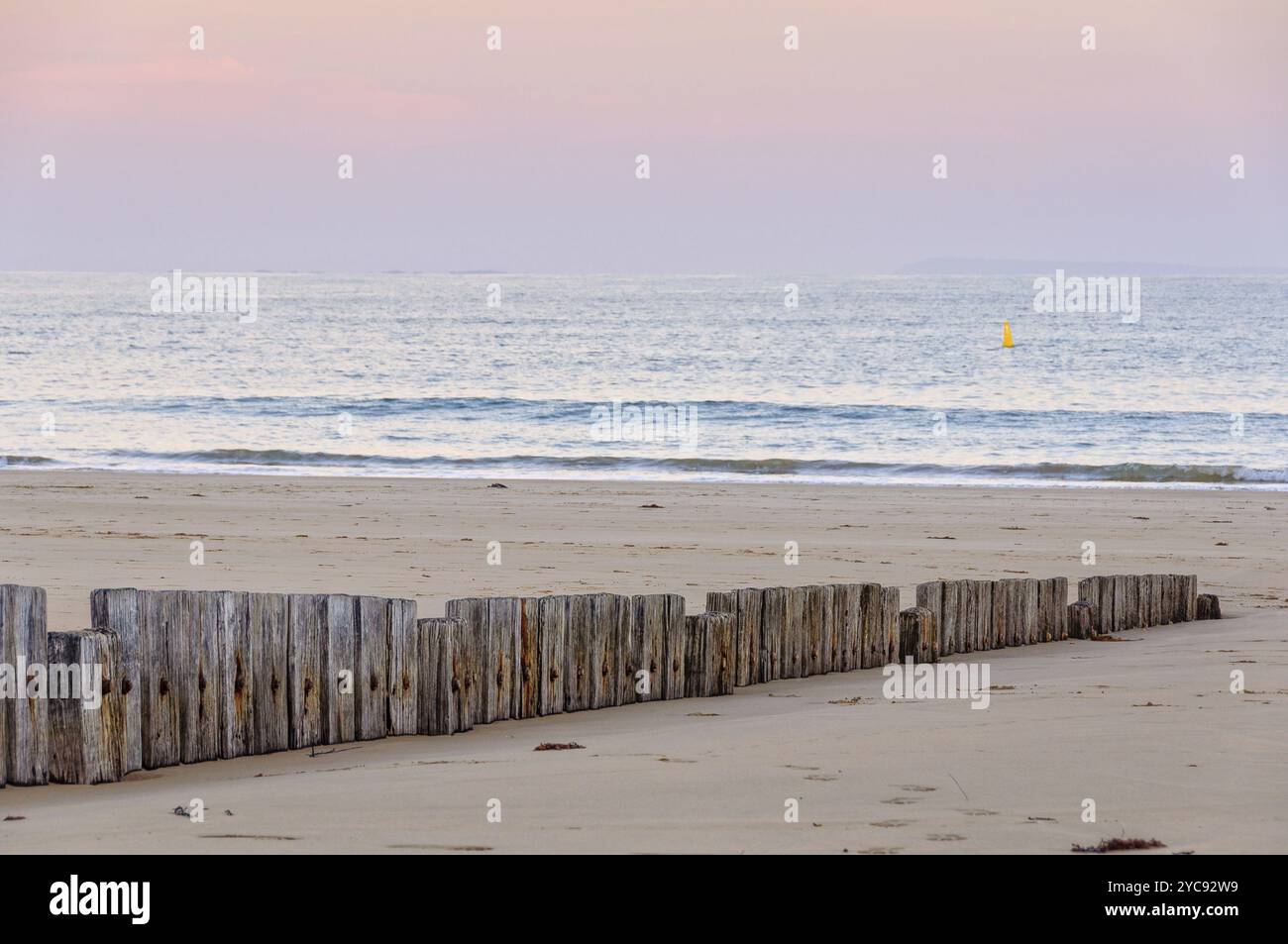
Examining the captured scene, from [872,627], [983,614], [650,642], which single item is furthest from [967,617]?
[650,642]

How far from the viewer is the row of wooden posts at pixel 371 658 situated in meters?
5.36

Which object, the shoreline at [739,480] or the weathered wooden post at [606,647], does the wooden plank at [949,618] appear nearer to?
the weathered wooden post at [606,647]

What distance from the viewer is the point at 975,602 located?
8.99 meters

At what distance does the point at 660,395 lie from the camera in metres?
48.9

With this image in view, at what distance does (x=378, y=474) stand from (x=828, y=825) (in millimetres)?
22644

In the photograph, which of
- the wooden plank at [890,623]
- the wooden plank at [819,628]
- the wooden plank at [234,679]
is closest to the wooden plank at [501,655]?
the wooden plank at [234,679]

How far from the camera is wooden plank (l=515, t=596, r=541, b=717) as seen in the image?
681 centimetres

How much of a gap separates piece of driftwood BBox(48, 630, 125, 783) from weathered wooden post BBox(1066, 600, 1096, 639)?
677 centimetres

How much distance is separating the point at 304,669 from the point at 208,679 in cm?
46

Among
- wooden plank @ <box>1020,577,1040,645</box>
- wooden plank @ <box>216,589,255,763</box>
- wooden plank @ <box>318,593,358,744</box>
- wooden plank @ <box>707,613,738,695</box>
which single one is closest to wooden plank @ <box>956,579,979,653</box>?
wooden plank @ <box>1020,577,1040,645</box>

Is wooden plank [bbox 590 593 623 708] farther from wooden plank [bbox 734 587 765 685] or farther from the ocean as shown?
the ocean

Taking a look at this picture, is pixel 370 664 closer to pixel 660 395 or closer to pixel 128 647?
pixel 128 647
